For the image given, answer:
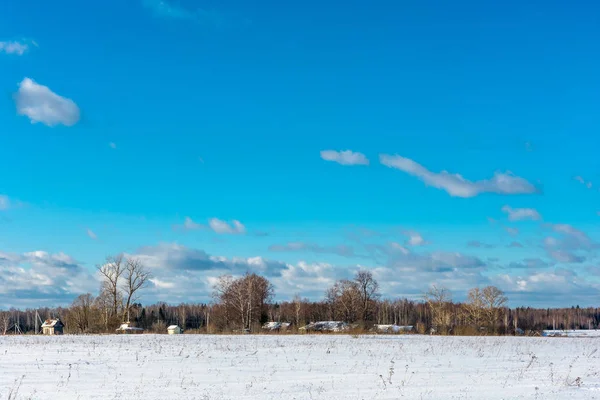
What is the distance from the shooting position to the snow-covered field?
2012cm

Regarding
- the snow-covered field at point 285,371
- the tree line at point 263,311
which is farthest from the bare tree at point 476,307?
the snow-covered field at point 285,371

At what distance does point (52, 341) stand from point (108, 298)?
3965 centimetres

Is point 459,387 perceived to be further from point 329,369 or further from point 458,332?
point 458,332

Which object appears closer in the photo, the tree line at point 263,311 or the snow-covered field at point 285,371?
the snow-covered field at point 285,371

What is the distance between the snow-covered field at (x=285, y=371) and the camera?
66.0 ft

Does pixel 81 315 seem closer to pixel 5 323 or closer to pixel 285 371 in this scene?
pixel 5 323

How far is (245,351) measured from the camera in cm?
3319

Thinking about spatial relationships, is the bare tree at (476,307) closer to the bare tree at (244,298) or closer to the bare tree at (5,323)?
the bare tree at (244,298)

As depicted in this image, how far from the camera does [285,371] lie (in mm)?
25719

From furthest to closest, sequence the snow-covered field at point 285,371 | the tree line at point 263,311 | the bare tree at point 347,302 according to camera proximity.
Answer: the bare tree at point 347,302
the tree line at point 263,311
the snow-covered field at point 285,371

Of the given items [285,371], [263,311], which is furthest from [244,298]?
[285,371]

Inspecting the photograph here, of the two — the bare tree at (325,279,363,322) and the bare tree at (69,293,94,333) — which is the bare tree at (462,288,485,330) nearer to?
the bare tree at (325,279,363,322)

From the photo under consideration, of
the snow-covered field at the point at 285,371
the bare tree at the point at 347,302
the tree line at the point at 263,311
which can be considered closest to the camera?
the snow-covered field at the point at 285,371

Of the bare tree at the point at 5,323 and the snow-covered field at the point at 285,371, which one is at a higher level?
the snow-covered field at the point at 285,371
